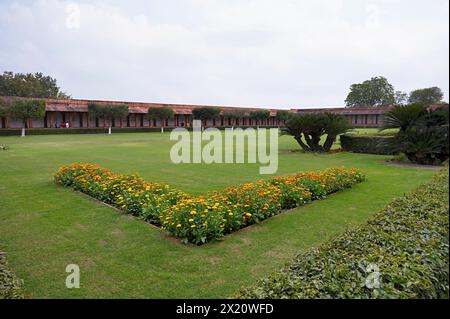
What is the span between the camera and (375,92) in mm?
61812

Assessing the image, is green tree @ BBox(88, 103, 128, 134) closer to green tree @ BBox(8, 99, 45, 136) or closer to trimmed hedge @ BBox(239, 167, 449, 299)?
green tree @ BBox(8, 99, 45, 136)

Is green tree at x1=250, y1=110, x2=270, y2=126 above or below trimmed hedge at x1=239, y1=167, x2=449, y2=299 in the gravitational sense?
above

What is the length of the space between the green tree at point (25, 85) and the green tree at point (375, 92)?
176 ft

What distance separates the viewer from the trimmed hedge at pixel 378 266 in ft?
6.73

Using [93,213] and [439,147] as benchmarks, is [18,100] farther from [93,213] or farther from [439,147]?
[439,147]

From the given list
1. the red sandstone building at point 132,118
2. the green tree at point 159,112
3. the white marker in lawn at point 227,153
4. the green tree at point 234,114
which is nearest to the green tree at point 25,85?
the red sandstone building at point 132,118

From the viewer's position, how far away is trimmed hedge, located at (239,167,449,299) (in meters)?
2.05

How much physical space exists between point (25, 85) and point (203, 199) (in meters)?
47.1

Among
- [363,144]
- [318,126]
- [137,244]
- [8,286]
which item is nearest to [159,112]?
[318,126]

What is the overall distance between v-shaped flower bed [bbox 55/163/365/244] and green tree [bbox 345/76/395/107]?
60.3m

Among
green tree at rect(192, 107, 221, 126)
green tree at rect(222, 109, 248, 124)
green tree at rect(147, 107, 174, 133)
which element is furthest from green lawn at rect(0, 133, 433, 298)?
green tree at rect(222, 109, 248, 124)

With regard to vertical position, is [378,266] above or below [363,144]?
below

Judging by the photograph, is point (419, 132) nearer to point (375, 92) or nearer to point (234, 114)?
point (234, 114)

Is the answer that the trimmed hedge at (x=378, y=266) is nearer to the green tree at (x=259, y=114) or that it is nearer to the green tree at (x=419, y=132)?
the green tree at (x=419, y=132)
